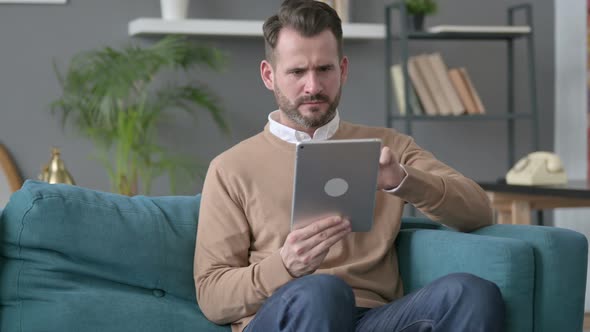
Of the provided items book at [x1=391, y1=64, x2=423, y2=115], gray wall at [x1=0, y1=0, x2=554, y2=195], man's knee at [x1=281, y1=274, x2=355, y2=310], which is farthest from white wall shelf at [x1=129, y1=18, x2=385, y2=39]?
man's knee at [x1=281, y1=274, x2=355, y2=310]

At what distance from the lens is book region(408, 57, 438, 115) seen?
4.07m

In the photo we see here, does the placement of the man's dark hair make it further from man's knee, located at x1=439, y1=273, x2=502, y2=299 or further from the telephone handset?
the telephone handset

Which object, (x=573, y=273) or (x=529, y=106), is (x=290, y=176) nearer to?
(x=573, y=273)

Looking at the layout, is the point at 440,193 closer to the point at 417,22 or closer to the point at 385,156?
the point at 385,156

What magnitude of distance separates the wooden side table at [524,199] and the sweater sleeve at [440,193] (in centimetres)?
118

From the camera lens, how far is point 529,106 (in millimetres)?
4496

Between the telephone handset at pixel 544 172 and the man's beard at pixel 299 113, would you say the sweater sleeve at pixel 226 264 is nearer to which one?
the man's beard at pixel 299 113

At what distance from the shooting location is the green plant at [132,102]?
11.1ft

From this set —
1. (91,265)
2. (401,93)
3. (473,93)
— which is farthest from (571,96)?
(91,265)

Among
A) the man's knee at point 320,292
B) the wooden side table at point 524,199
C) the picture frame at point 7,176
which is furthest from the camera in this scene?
the picture frame at point 7,176

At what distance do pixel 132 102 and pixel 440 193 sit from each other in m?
2.03

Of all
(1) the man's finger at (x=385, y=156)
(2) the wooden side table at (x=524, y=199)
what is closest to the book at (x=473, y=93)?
(2) the wooden side table at (x=524, y=199)

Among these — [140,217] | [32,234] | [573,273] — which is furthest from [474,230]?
[32,234]

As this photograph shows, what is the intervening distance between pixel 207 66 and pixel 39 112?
28.4 inches
